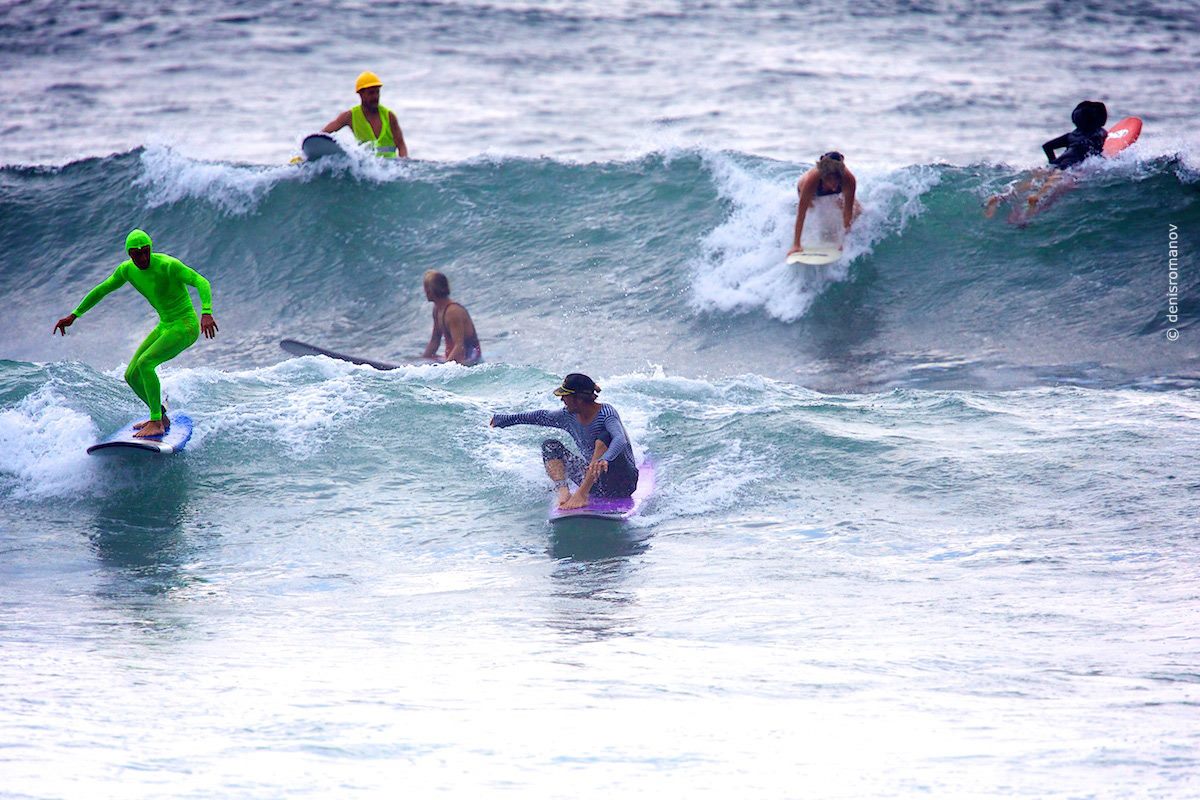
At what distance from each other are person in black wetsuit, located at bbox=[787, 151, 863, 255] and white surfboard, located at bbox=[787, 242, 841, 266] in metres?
0.09

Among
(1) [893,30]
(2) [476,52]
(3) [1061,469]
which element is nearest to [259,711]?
(3) [1061,469]

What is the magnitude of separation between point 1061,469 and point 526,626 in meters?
4.32

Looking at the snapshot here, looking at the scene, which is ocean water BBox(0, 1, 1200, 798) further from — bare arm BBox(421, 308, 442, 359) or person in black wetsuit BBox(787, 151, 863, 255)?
bare arm BBox(421, 308, 442, 359)

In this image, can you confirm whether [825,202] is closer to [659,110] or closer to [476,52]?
[659,110]

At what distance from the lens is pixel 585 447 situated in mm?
9000

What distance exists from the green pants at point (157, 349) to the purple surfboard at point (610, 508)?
117 inches

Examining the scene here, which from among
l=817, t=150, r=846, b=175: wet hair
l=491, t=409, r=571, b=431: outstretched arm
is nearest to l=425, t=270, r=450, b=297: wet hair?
l=491, t=409, r=571, b=431: outstretched arm

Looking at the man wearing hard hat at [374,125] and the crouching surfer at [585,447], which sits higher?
the man wearing hard hat at [374,125]

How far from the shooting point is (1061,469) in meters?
8.95

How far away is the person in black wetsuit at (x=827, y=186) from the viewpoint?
43.4 ft

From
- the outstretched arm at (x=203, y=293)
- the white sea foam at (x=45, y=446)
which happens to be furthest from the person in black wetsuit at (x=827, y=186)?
the white sea foam at (x=45, y=446)

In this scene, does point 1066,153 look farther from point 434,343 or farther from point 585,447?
point 585,447

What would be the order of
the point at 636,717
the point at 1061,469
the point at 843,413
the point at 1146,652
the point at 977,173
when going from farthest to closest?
the point at 977,173
the point at 843,413
the point at 1061,469
the point at 1146,652
the point at 636,717

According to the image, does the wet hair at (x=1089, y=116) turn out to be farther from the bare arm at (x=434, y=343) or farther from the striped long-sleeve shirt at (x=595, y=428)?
the striped long-sleeve shirt at (x=595, y=428)
